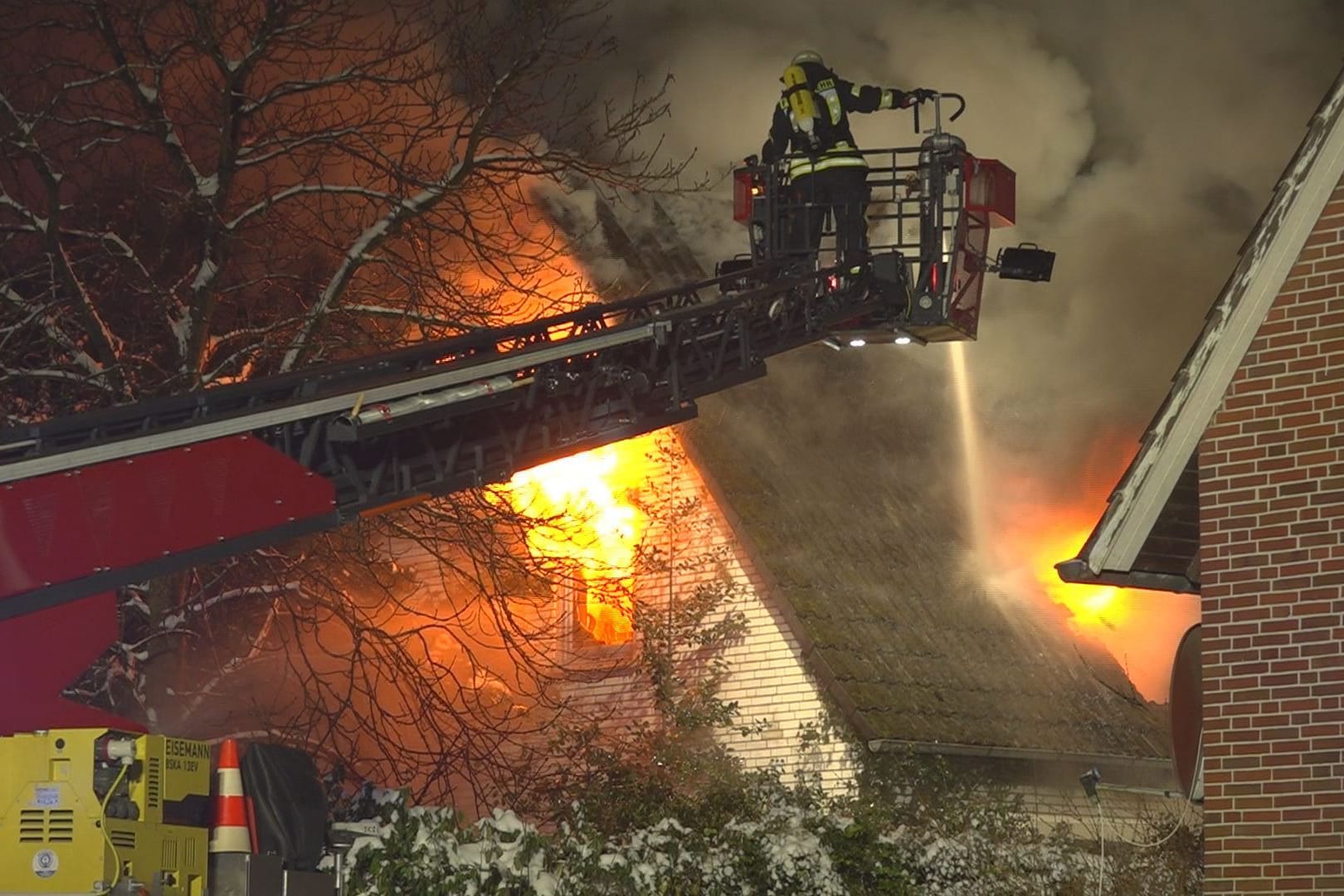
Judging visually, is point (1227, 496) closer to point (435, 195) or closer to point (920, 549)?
point (435, 195)

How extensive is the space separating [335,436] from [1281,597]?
4507 millimetres

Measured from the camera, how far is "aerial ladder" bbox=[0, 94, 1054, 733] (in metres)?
8.20

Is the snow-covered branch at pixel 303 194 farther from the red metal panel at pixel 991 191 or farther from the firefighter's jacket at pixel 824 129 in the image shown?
the red metal panel at pixel 991 191

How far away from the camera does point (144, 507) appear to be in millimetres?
8406

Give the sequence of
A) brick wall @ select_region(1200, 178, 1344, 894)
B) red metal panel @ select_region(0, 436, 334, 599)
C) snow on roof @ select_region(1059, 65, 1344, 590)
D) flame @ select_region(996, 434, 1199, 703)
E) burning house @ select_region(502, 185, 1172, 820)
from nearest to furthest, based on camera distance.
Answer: red metal panel @ select_region(0, 436, 334, 599)
brick wall @ select_region(1200, 178, 1344, 894)
snow on roof @ select_region(1059, 65, 1344, 590)
burning house @ select_region(502, 185, 1172, 820)
flame @ select_region(996, 434, 1199, 703)

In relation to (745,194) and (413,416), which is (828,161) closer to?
(745,194)

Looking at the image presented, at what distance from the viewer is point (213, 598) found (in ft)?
44.8

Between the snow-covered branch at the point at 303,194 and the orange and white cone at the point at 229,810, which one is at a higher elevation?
the snow-covered branch at the point at 303,194

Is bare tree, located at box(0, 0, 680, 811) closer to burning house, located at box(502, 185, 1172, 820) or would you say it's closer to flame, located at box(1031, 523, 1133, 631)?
burning house, located at box(502, 185, 1172, 820)

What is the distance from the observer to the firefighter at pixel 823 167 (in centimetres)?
1277

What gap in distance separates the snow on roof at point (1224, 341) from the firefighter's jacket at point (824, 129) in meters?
3.78

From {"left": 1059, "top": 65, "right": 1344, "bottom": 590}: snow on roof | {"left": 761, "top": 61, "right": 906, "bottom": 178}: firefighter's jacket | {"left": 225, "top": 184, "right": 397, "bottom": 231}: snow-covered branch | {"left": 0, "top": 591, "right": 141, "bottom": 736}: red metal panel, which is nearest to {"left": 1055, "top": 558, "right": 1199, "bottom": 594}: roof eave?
{"left": 1059, "top": 65, "right": 1344, "bottom": 590}: snow on roof

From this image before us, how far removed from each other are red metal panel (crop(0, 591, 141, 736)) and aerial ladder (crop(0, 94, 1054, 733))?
0.03 ft

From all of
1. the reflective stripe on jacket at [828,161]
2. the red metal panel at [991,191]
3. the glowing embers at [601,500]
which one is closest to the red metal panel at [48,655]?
the reflective stripe on jacket at [828,161]
